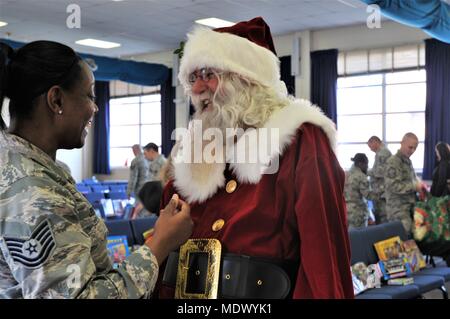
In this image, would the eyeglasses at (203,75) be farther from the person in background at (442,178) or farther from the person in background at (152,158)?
the person in background at (152,158)

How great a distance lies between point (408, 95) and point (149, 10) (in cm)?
465

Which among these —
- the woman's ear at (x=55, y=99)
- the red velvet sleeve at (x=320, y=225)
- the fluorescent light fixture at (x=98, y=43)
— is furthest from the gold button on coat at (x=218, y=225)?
the fluorescent light fixture at (x=98, y=43)

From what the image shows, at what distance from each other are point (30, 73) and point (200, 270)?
85 cm

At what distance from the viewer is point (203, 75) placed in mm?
2043

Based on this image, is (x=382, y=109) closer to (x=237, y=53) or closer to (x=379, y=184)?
(x=379, y=184)

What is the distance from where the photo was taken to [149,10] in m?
9.63

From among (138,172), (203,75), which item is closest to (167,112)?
(138,172)

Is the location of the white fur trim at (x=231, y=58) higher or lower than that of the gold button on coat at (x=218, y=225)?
higher

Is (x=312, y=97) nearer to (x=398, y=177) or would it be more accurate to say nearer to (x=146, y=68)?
(x=146, y=68)

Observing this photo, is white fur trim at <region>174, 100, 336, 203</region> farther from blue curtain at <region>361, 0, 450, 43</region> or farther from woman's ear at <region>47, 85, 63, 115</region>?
blue curtain at <region>361, 0, 450, 43</region>

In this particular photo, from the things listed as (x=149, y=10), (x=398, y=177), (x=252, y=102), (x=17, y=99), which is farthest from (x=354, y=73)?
(x=17, y=99)

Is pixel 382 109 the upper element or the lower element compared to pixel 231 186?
upper

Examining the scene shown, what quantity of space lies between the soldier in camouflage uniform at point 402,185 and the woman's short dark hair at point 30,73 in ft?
19.1

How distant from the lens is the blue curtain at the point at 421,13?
17.6ft
